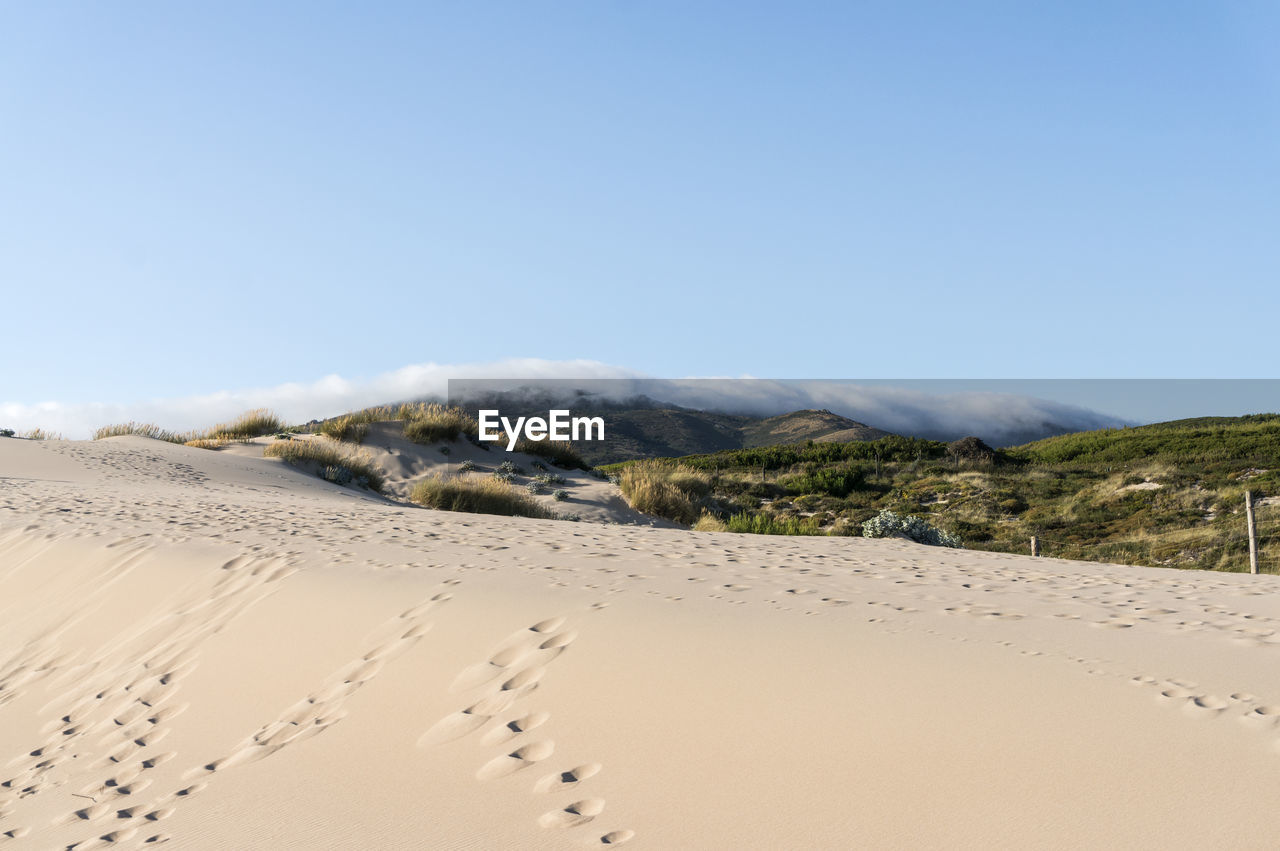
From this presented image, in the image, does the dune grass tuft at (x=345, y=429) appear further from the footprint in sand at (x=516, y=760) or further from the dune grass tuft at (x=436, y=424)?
the footprint in sand at (x=516, y=760)

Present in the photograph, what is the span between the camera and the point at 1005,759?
2633mm

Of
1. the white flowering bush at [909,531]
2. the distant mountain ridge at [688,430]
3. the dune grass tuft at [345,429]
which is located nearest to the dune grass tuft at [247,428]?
the dune grass tuft at [345,429]

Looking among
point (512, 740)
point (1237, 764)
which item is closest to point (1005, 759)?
point (1237, 764)

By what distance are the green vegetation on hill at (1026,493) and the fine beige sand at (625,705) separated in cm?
762

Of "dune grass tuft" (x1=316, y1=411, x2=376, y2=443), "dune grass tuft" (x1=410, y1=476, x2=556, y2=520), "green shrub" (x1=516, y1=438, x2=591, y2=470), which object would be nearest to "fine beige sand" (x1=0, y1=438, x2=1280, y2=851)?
"dune grass tuft" (x1=410, y1=476, x2=556, y2=520)

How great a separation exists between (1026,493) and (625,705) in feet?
88.3

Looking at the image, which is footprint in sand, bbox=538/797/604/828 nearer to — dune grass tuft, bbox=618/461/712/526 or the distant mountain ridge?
dune grass tuft, bbox=618/461/712/526

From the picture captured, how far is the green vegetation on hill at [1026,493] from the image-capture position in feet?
58.1

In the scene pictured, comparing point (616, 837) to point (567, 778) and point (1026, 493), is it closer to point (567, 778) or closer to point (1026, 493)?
point (567, 778)

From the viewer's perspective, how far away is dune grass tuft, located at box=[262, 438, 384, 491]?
1712cm

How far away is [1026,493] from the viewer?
2723 cm

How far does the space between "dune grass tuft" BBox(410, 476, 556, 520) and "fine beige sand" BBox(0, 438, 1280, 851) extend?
8656 millimetres

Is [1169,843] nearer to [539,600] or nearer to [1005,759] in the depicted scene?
[1005,759]

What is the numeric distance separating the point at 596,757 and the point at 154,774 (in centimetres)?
175
